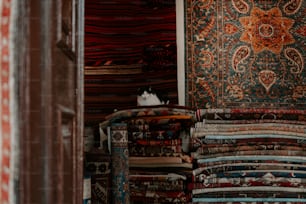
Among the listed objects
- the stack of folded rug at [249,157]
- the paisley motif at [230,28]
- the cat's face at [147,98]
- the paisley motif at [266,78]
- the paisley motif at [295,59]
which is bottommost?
the stack of folded rug at [249,157]

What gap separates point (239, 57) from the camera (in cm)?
281

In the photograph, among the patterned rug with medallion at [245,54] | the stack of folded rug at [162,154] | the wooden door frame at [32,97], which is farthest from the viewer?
the patterned rug with medallion at [245,54]

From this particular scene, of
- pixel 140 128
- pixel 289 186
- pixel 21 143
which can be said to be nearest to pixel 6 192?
pixel 21 143

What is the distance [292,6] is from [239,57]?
45cm

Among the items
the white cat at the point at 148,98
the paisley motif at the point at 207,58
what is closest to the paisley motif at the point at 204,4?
the paisley motif at the point at 207,58

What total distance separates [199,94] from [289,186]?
974mm

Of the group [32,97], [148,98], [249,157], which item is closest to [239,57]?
[148,98]

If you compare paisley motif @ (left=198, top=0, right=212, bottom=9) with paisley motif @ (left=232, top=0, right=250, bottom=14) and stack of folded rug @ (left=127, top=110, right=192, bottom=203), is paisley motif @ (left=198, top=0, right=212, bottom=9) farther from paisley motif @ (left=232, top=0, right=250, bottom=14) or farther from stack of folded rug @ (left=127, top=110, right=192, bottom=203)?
stack of folded rug @ (left=127, top=110, right=192, bottom=203)

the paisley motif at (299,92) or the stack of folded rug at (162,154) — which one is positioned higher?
the paisley motif at (299,92)

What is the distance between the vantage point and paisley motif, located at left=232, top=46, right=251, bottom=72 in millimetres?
2811

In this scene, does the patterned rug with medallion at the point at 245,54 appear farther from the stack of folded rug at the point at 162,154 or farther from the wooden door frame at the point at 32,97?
the wooden door frame at the point at 32,97

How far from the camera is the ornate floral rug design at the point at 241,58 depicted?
2797 mm

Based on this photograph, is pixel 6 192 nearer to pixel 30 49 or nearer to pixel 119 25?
pixel 30 49

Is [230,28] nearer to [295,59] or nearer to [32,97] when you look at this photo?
[295,59]
